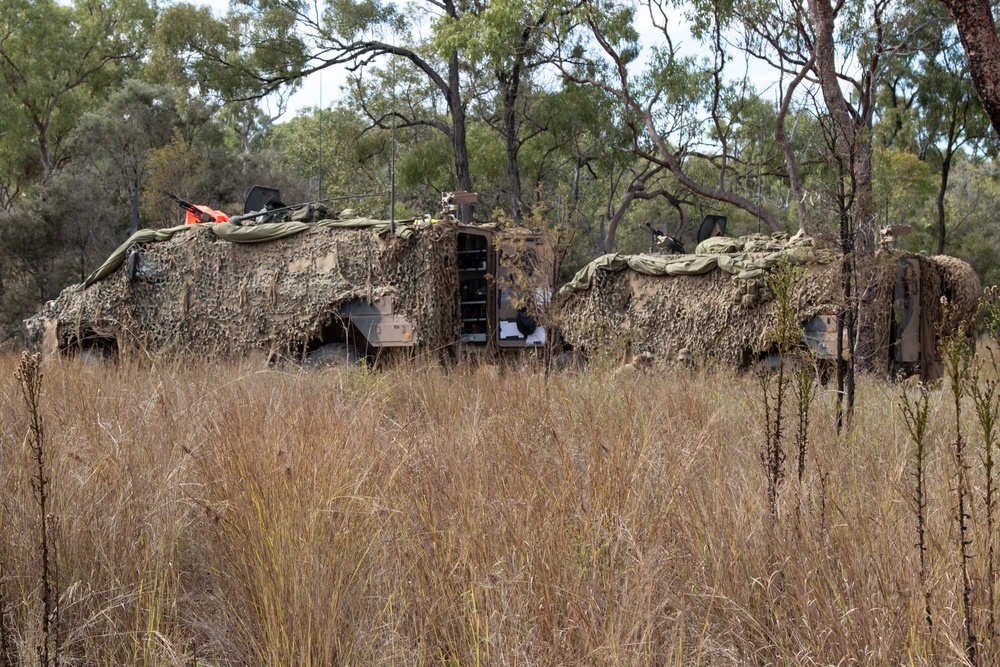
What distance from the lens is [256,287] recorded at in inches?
439

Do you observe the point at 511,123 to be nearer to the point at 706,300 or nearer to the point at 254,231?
the point at 706,300

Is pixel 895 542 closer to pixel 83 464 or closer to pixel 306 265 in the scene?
pixel 83 464

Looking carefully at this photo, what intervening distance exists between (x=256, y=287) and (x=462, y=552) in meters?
8.67

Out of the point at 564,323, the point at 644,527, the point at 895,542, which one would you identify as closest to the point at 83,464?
the point at 644,527

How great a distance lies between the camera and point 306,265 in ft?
35.8

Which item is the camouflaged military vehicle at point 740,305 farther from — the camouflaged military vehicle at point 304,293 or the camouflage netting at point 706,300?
the camouflaged military vehicle at point 304,293

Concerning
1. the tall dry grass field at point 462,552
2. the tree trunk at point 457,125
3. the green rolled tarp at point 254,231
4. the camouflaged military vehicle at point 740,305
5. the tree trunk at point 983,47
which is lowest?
the tall dry grass field at point 462,552

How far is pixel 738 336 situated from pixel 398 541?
8362mm

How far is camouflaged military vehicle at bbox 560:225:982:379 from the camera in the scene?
34.1 ft

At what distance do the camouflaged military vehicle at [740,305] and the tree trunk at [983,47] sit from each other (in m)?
3.21

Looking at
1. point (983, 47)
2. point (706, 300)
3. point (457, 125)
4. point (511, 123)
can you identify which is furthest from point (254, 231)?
point (511, 123)

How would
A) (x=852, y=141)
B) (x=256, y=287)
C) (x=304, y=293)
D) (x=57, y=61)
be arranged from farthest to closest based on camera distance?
(x=57, y=61) < (x=256, y=287) < (x=304, y=293) < (x=852, y=141)

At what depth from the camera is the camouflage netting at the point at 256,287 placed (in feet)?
34.1

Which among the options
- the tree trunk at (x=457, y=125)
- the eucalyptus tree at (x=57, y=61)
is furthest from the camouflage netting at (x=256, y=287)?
the eucalyptus tree at (x=57, y=61)
